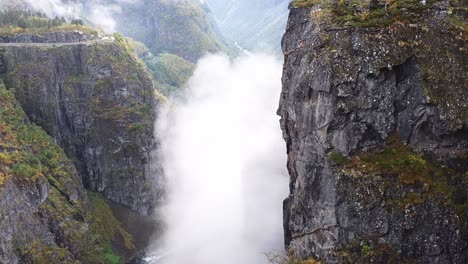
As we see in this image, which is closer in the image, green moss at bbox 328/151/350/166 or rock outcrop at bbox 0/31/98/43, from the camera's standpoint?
green moss at bbox 328/151/350/166

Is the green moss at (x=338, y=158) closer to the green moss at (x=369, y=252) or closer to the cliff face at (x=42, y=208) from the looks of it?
the green moss at (x=369, y=252)

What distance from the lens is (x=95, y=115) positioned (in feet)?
307

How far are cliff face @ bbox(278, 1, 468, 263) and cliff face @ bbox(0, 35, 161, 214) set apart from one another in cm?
5957

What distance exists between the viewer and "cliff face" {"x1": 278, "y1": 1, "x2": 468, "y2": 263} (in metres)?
36.6

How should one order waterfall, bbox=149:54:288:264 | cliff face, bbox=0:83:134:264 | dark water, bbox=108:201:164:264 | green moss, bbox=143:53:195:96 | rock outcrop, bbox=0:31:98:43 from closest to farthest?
cliff face, bbox=0:83:134:264 → waterfall, bbox=149:54:288:264 → dark water, bbox=108:201:164:264 → rock outcrop, bbox=0:31:98:43 → green moss, bbox=143:53:195:96

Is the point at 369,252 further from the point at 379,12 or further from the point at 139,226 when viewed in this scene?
the point at 139,226

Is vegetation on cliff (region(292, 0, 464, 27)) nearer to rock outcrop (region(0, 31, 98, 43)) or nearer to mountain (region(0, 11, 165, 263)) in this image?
mountain (region(0, 11, 165, 263))

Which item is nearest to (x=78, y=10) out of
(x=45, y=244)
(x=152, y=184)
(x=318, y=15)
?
(x=152, y=184)

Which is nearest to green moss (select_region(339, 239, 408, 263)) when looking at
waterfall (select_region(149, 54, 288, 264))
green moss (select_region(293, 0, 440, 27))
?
green moss (select_region(293, 0, 440, 27))

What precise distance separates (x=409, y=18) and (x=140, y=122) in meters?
66.9

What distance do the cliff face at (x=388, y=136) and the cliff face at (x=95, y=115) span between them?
5957cm

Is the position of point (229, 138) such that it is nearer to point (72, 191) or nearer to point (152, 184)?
point (152, 184)

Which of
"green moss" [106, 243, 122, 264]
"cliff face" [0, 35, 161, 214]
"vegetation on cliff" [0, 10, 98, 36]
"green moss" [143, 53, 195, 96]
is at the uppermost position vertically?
"green moss" [143, 53, 195, 96]

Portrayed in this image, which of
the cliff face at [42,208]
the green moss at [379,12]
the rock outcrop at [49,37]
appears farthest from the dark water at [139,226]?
the green moss at [379,12]
